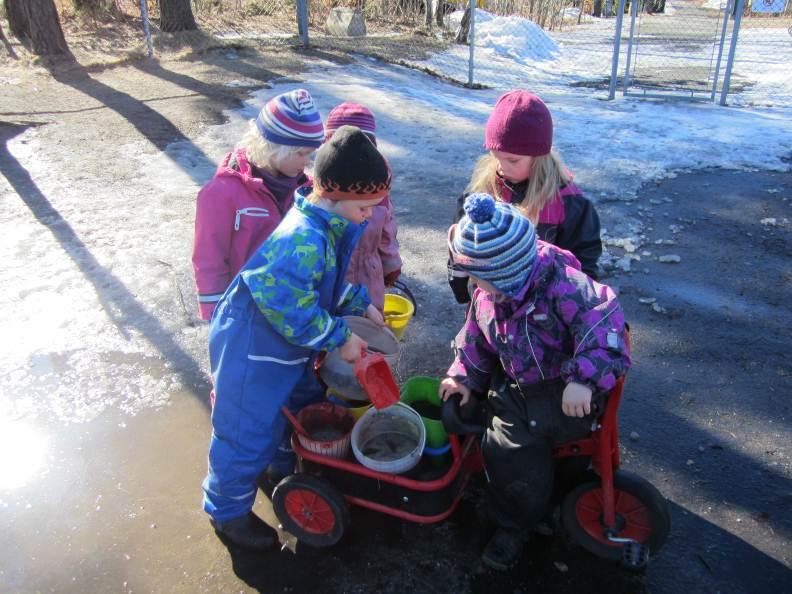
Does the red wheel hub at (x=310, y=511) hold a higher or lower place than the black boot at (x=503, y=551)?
higher

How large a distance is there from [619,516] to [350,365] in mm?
1163

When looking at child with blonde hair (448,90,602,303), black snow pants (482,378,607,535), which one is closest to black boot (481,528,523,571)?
black snow pants (482,378,607,535)

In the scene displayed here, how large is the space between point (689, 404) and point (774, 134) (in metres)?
5.83

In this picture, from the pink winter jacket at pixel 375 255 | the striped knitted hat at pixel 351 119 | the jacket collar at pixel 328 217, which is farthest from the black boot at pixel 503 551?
the striped knitted hat at pixel 351 119

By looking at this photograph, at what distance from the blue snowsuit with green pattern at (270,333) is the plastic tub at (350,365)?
0.08 m

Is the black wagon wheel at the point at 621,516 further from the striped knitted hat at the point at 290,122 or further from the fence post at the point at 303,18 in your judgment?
the fence post at the point at 303,18

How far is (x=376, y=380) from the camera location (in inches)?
88.8

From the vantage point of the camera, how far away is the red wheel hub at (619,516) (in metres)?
2.31

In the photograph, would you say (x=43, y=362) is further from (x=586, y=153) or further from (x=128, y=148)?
(x=586, y=153)

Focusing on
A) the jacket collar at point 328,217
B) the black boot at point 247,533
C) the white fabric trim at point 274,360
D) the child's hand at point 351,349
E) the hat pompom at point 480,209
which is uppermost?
the hat pompom at point 480,209

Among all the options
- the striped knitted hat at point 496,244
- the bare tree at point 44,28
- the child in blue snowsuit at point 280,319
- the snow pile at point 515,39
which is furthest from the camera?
the snow pile at point 515,39

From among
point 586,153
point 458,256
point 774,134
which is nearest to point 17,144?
point 586,153

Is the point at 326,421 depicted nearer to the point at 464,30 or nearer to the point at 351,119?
the point at 351,119

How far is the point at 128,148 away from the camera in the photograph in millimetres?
7113
